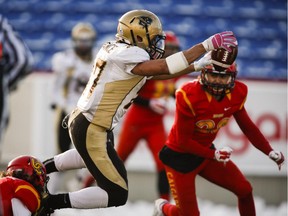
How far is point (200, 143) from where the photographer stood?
19.0 feet

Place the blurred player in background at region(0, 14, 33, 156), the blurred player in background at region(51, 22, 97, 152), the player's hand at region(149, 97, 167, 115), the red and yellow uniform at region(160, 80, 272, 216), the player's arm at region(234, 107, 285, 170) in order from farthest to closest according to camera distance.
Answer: the blurred player in background at region(51, 22, 97, 152)
the player's hand at region(149, 97, 167, 115)
the blurred player in background at region(0, 14, 33, 156)
the player's arm at region(234, 107, 285, 170)
the red and yellow uniform at region(160, 80, 272, 216)

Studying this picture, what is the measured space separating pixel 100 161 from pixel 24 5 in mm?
6599

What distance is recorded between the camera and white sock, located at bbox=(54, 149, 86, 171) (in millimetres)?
5699

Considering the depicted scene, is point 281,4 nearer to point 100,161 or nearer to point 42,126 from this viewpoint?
point 42,126

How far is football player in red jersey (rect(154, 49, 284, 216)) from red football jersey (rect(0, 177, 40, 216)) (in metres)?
1.06

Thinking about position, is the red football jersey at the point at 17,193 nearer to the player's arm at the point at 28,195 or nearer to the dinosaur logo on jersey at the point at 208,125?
the player's arm at the point at 28,195

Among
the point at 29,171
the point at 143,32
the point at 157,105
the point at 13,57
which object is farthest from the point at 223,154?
the point at 157,105

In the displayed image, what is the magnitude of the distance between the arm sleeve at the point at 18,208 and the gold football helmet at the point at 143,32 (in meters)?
1.18

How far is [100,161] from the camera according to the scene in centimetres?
537

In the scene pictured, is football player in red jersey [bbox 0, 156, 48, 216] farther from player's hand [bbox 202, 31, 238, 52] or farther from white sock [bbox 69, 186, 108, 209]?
player's hand [bbox 202, 31, 238, 52]

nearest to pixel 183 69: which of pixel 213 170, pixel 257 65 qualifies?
pixel 213 170

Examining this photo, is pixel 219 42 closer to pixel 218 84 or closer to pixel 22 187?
pixel 218 84

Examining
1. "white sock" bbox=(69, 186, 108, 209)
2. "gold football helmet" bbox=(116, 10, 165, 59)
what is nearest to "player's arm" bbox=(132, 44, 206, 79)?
"gold football helmet" bbox=(116, 10, 165, 59)

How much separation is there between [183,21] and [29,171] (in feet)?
20.5
